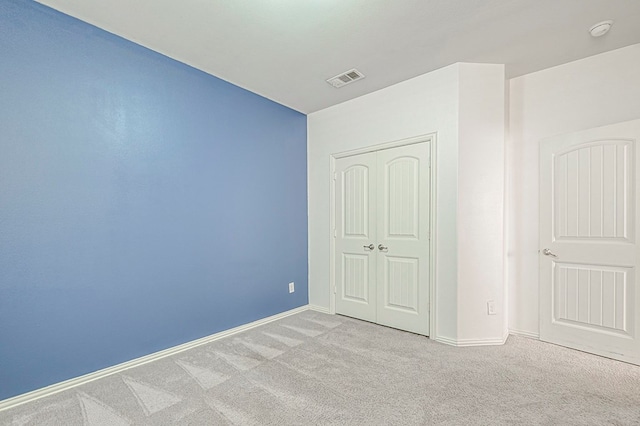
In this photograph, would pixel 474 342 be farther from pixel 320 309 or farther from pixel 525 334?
pixel 320 309

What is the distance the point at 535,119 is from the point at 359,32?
208cm

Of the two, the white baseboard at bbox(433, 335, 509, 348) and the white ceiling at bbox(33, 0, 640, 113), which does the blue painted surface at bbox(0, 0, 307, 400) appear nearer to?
the white ceiling at bbox(33, 0, 640, 113)

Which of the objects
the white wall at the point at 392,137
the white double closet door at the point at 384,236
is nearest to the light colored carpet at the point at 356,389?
the white double closet door at the point at 384,236

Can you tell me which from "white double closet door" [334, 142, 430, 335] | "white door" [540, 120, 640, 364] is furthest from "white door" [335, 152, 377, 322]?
"white door" [540, 120, 640, 364]

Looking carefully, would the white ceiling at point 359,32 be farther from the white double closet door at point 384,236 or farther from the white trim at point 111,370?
the white trim at point 111,370

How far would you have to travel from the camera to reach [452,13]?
210cm

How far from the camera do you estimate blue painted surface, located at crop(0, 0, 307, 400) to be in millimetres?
1927

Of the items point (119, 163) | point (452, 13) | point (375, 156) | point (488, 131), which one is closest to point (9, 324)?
point (119, 163)

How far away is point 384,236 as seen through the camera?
3.35m

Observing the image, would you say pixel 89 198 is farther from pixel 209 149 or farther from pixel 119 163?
pixel 209 149

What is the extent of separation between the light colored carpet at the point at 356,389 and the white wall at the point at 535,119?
56 centimetres

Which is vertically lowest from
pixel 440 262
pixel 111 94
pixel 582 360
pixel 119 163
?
pixel 582 360

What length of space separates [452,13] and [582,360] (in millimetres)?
3022

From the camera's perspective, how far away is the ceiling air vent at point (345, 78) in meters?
2.93
